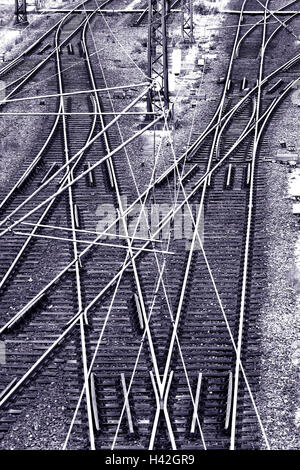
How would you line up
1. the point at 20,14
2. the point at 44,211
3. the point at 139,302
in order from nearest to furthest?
the point at 139,302 → the point at 44,211 → the point at 20,14

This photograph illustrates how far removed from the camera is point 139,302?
12.4m

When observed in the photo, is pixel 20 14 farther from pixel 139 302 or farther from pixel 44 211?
pixel 139 302

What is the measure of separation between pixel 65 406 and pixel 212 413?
2139mm

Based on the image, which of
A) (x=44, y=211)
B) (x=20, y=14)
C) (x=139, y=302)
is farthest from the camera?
(x=20, y=14)

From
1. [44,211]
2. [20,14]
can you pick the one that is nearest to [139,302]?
[44,211]

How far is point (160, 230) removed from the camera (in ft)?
47.6

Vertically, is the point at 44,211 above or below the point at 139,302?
above

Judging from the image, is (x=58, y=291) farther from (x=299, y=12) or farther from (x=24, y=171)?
(x=299, y=12)

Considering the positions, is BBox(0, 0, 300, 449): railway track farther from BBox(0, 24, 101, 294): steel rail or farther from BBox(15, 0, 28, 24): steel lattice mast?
BBox(15, 0, 28, 24): steel lattice mast

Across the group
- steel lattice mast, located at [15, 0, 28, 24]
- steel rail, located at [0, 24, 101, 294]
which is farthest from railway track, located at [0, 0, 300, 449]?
steel lattice mast, located at [15, 0, 28, 24]

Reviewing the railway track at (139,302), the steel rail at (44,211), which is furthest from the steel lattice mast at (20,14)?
the railway track at (139,302)

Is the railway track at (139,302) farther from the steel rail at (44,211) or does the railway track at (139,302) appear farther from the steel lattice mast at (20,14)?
the steel lattice mast at (20,14)

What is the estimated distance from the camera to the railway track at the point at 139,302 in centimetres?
1008
